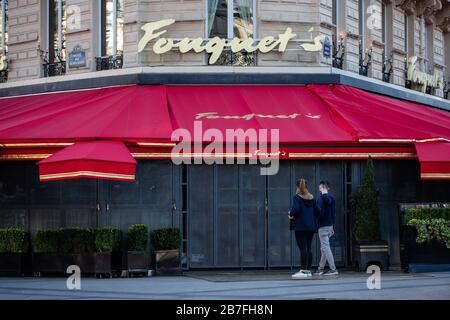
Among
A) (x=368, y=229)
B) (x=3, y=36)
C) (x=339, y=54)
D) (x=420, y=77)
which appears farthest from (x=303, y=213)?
(x=3, y=36)

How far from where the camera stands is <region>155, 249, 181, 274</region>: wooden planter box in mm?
19297

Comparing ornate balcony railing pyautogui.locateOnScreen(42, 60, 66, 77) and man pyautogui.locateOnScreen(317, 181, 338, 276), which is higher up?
ornate balcony railing pyautogui.locateOnScreen(42, 60, 66, 77)

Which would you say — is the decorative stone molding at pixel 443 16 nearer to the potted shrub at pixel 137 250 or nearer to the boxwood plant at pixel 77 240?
the potted shrub at pixel 137 250

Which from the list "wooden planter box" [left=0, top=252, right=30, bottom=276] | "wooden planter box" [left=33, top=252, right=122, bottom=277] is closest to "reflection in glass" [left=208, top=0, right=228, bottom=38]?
"wooden planter box" [left=33, top=252, right=122, bottom=277]

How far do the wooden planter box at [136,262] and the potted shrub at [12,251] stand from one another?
2233mm

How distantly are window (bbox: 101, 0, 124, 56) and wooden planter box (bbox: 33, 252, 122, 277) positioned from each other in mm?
5310

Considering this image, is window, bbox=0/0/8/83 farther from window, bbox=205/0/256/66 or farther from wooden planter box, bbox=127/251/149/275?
wooden planter box, bbox=127/251/149/275

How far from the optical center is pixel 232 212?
20.3m

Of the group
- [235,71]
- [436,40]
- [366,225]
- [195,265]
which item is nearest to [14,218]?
[195,265]
